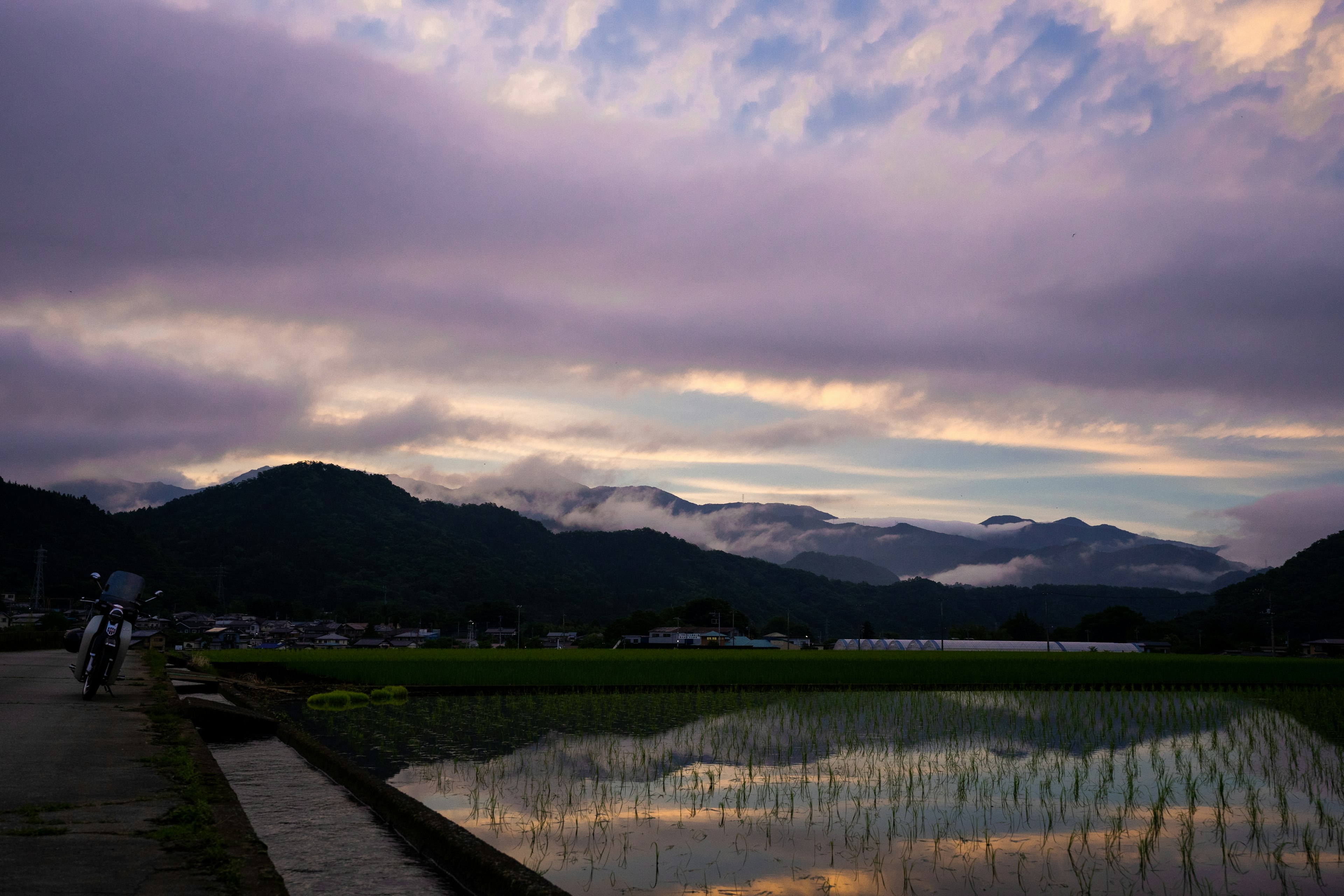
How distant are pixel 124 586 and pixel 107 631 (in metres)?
0.85

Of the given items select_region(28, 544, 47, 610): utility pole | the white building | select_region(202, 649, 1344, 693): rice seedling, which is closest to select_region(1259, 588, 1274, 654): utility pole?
the white building

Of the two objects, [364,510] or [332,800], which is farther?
[364,510]

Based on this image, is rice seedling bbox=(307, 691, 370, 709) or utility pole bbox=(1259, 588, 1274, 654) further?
utility pole bbox=(1259, 588, 1274, 654)

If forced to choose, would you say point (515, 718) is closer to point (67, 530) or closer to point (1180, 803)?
point (1180, 803)

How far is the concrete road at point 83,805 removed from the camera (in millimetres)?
5855

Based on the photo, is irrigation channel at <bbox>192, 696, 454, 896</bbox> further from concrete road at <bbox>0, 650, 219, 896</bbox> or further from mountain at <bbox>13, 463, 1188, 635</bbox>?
mountain at <bbox>13, 463, 1188, 635</bbox>

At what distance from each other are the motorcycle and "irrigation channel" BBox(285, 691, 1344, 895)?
399 cm

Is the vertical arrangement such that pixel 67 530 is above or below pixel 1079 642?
above

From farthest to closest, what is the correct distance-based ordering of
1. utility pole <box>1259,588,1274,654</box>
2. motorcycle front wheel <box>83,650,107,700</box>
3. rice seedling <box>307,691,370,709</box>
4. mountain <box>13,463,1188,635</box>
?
mountain <box>13,463,1188,635</box> → utility pole <box>1259,588,1274,654</box> → rice seedling <box>307,691,370,709</box> → motorcycle front wheel <box>83,650,107,700</box>

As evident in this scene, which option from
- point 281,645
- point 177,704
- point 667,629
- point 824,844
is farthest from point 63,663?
point 667,629

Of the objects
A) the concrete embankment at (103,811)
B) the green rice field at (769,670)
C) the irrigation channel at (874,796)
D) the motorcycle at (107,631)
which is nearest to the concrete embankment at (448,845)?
the irrigation channel at (874,796)

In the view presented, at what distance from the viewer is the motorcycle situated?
16.5 metres

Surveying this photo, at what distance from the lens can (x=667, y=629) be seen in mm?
115750

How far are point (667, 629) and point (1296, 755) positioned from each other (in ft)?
330
